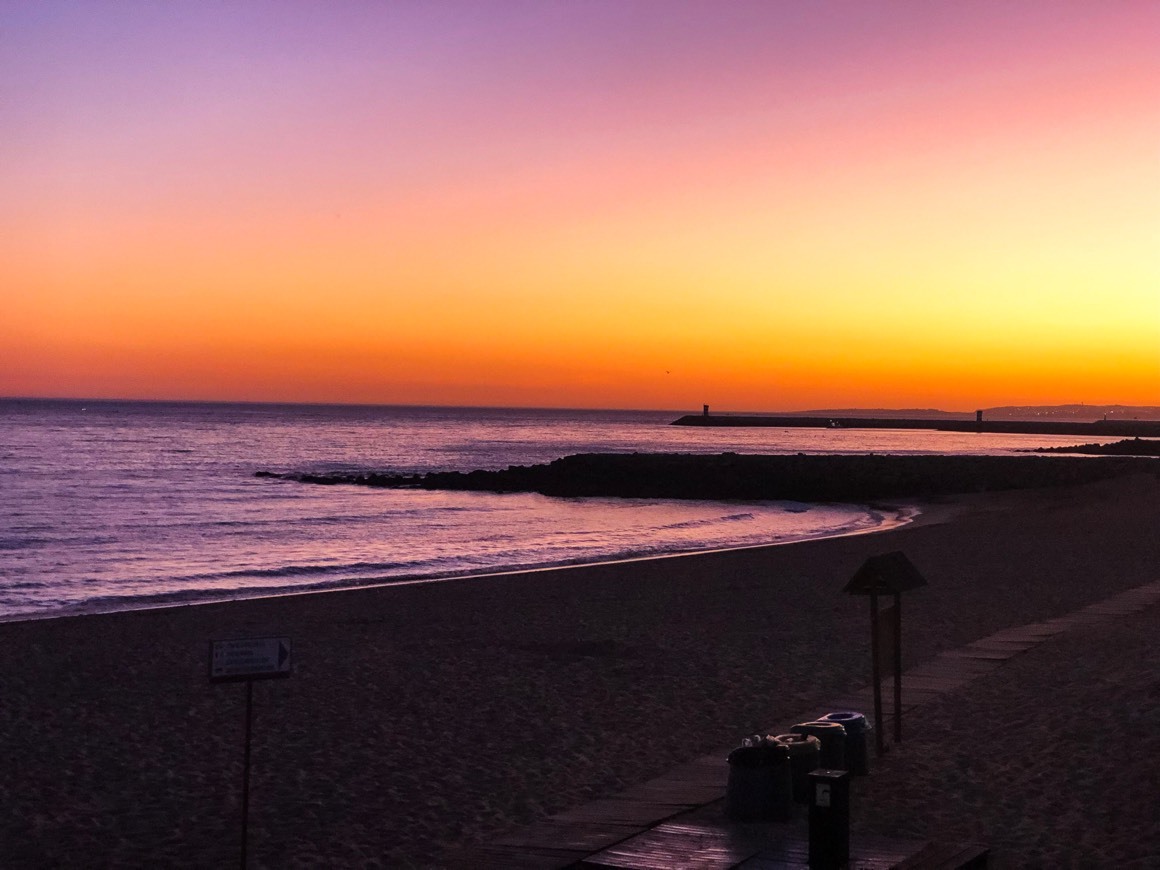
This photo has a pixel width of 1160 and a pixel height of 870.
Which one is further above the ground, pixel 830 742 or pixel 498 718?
pixel 830 742

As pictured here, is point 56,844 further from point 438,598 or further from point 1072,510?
point 1072,510

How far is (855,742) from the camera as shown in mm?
7715

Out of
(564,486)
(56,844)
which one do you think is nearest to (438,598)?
(56,844)

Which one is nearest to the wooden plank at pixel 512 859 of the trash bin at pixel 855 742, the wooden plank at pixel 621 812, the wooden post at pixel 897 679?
the wooden plank at pixel 621 812

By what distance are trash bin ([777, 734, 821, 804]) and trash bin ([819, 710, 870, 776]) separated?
51 centimetres

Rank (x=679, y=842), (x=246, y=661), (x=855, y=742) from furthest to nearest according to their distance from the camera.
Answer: (x=855, y=742) → (x=679, y=842) → (x=246, y=661)

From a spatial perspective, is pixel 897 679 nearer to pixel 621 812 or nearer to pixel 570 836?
pixel 621 812

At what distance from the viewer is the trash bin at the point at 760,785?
21.6ft

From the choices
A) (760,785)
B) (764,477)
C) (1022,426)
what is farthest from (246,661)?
(1022,426)

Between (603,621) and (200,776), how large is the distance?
8.05 metres

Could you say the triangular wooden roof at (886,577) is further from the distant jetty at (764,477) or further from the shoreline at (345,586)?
the distant jetty at (764,477)

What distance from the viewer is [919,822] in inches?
273

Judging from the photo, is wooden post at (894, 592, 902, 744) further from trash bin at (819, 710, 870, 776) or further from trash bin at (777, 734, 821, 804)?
trash bin at (777, 734, 821, 804)

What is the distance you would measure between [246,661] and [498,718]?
14.7 ft
